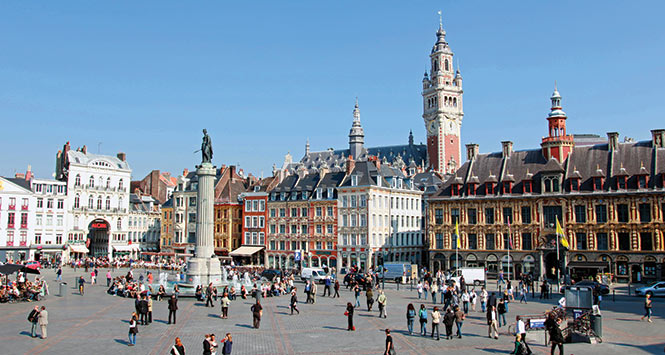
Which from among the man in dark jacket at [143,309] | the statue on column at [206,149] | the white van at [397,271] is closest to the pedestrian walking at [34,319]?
the man in dark jacket at [143,309]

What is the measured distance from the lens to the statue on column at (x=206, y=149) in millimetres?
44094

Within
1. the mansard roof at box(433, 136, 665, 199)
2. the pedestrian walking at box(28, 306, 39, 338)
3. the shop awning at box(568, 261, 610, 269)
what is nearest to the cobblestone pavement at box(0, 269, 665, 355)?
the pedestrian walking at box(28, 306, 39, 338)

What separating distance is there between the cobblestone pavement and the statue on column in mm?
12016

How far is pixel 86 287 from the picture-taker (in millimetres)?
46000

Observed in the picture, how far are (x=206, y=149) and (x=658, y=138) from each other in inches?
1550

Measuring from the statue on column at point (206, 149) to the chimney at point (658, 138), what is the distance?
38770 mm

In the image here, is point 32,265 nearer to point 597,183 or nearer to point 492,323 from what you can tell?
point 492,323

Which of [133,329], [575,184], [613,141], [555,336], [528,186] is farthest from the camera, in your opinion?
[528,186]

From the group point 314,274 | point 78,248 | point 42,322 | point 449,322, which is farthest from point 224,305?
point 78,248

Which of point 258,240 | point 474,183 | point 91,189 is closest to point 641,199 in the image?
point 474,183

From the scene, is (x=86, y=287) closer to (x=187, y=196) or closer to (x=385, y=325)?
(x=385, y=325)

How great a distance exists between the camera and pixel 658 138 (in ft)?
175

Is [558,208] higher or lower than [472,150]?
lower

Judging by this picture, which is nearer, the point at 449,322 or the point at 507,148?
the point at 449,322
